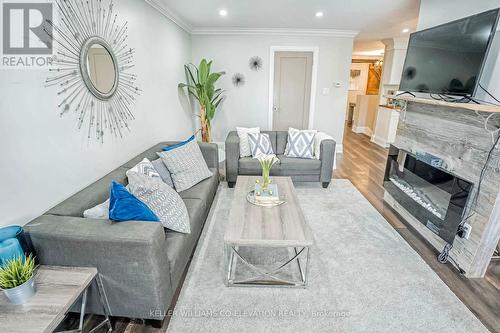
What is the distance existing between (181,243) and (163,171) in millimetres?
977

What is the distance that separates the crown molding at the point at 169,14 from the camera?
9.87 ft

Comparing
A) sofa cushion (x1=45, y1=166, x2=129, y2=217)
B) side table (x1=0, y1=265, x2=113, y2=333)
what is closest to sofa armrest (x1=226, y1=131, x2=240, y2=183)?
sofa cushion (x1=45, y1=166, x2=129, y2=217)

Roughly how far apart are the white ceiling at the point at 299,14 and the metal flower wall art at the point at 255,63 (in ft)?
1.82

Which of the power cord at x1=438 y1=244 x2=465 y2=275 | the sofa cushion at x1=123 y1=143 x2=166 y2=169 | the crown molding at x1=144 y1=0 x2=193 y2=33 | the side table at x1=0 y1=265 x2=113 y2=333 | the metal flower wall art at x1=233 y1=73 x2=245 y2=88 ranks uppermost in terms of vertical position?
the crown molding at x1=144 y1=0 x2=193 y2=33

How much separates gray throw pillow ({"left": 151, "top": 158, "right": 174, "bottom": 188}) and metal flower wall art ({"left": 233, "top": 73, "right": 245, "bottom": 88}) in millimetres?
2966

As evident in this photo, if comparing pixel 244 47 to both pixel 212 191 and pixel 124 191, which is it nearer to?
pixel 212 191

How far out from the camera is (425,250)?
2.34m

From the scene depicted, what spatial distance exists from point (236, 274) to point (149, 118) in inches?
82.3

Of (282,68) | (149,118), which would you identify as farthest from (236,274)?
(282,68)

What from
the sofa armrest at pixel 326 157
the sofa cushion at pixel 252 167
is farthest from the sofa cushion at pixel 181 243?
the sofa armrest at pixel 326 157

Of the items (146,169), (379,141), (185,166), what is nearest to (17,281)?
(146,169)

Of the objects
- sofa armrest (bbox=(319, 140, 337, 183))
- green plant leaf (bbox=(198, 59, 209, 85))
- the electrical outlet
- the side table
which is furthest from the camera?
green plant leaf (bbox=(198, 59, 209, 85))

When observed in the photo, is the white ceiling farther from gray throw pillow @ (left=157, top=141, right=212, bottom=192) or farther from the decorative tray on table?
the decorative tray on table

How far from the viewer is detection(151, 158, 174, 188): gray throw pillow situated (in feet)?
8.15
